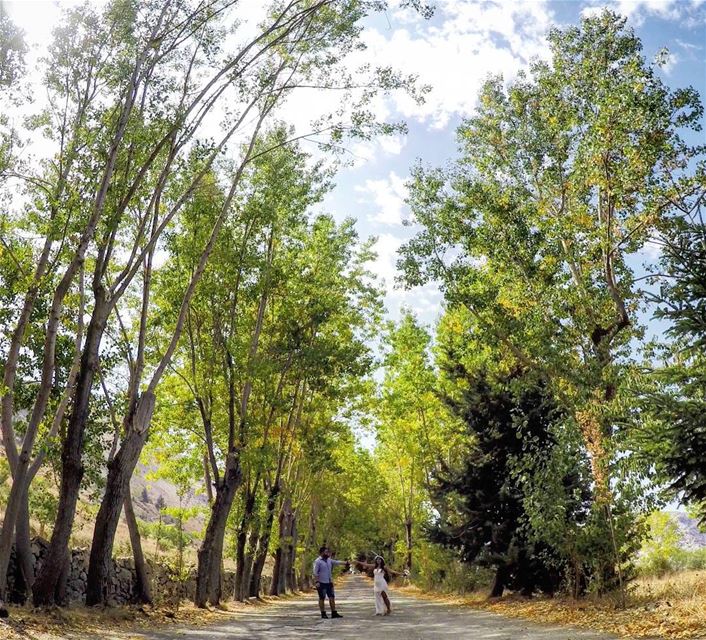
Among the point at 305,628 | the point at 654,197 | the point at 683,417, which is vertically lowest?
the point at 305,628

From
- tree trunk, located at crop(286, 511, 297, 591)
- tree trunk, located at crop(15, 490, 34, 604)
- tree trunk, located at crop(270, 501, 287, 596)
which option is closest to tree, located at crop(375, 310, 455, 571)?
tree trunk, located at crop(270, 501, 287, 596)

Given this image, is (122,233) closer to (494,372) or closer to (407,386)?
(494,372)

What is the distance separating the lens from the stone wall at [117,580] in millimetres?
17031

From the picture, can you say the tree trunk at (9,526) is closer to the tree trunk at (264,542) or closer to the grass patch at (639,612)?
the grass patch at (639,612)

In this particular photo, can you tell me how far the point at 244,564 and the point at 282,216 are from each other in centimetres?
1525

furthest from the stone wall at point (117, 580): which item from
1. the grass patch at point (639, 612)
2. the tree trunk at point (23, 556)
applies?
the grass patch at point (639, 612)

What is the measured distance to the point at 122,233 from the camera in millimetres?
17656

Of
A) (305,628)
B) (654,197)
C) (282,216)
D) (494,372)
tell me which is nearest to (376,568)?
(305,628)

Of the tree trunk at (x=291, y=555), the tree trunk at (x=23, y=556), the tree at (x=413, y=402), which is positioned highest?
the tree at (x=413, y=402)

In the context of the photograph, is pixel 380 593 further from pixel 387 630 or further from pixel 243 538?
pixel 243 538

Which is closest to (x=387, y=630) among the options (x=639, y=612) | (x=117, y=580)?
(x=639, y=612)

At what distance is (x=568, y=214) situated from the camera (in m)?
18.2

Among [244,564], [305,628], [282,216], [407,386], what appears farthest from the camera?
[407,386]

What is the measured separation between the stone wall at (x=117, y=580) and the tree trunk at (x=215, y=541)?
6.12 feet
